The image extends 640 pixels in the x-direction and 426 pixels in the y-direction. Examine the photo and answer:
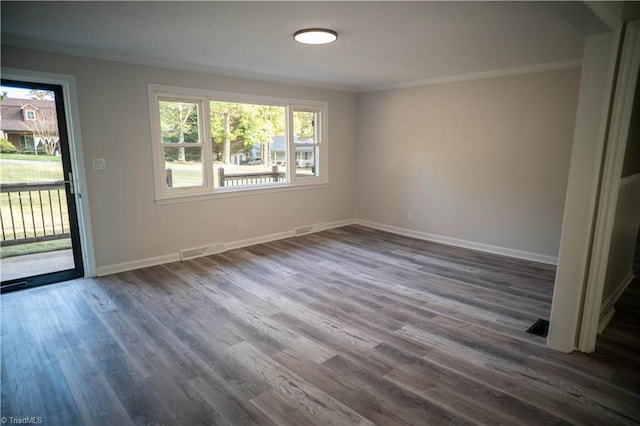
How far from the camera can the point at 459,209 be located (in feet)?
17.8

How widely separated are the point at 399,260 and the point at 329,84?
3182 millimetres

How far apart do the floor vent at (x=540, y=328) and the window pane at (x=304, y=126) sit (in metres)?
4.33

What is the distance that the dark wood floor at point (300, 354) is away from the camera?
2.07 m

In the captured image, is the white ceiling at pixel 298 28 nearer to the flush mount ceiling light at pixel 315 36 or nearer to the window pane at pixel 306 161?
the flush mount ceiling light at pixel 315 36

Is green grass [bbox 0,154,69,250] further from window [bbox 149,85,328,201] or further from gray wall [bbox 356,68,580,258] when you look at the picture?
gray wall [bbox 356,68,580,258]

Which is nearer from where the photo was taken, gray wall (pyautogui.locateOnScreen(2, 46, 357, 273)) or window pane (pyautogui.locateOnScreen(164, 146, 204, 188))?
gray wall (pyautogui.locateOnScreen(2, 46, 357, 273))

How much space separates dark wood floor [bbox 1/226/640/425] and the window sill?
972 mm

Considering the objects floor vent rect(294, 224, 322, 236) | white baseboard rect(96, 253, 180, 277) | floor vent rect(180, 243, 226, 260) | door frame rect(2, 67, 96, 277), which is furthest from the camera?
floor vent rect(294, 224, 322, 236)

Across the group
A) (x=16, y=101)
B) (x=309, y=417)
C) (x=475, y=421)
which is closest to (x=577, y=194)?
(x=475, y=421)

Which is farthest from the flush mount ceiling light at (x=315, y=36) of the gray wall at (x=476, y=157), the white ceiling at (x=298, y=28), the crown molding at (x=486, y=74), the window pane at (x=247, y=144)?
the gray wall at (x=476, y=157)

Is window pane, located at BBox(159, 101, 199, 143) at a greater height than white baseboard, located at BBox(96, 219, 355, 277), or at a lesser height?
greater

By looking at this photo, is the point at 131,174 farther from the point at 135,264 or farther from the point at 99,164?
the point at 135,264

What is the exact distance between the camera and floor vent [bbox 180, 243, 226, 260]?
191 inches

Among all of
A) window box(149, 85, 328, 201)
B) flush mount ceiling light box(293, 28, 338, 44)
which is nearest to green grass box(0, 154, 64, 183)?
window box(149, 85, 328, 201)
